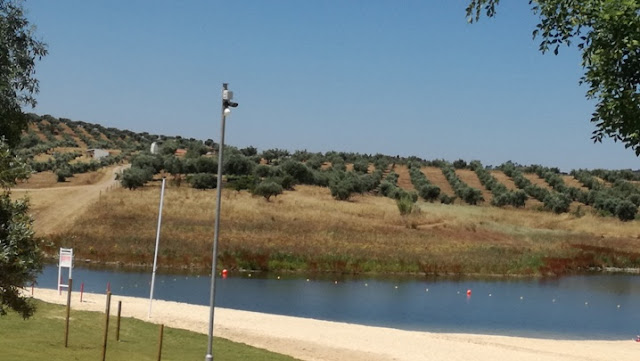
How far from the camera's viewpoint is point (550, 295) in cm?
5528

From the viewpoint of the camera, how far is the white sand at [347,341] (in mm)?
30469

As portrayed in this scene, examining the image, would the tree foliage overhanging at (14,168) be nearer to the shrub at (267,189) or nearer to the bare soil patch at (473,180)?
the shrub at (267,189)

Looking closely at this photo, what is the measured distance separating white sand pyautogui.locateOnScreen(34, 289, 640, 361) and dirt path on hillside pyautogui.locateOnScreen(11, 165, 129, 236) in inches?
1352

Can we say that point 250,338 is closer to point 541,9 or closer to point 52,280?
point 541,9

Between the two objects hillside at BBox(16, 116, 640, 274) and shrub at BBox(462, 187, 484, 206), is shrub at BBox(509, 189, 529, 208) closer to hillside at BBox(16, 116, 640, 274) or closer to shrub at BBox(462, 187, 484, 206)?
hillside at BBox(16, 116, 640, 274)

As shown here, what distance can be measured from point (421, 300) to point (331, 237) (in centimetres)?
2102

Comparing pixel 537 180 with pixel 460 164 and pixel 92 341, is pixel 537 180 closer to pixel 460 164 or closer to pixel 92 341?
pixel 460 164

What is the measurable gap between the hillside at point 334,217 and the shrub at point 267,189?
163mm

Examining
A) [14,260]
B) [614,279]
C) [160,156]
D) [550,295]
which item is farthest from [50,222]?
[14,260]

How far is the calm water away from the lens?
44031 millimetres

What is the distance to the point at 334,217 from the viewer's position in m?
79.6

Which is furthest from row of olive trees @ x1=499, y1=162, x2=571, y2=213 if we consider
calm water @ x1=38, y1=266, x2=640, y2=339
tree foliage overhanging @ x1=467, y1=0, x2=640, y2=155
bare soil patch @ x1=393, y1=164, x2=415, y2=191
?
tree foliage overhanging @ x1=467, y1=0, x2=640, y2=155

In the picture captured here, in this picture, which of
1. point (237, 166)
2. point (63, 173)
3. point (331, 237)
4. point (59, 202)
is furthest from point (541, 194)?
point (59, 202)

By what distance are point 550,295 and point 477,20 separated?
4159cm
